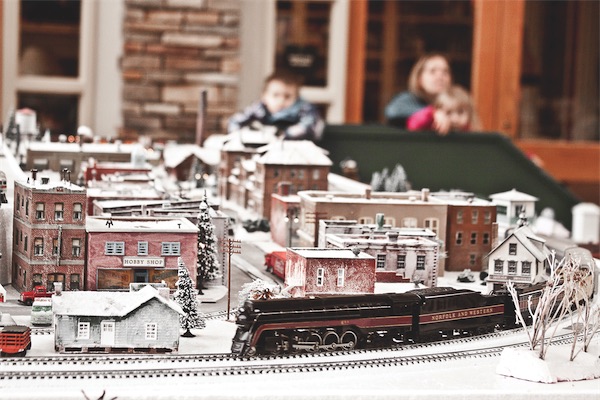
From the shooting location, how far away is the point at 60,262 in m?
4.76

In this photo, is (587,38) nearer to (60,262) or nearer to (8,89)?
(8,89)

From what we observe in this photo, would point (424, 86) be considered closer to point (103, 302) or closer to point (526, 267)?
point (526, 267)

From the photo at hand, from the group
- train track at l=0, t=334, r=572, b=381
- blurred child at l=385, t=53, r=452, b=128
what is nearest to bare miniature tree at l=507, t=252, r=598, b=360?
train track at l=0, t=334, r=572, b=381

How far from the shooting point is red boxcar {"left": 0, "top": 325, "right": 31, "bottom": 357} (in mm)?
4141

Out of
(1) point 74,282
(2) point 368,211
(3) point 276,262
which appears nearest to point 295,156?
(2) point 368,211

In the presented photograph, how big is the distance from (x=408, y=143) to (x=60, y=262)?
4.52 meters

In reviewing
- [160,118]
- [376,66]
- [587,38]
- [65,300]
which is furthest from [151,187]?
[587,38]

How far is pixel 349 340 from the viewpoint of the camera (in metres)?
4.45

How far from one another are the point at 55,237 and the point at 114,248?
25 centimetres

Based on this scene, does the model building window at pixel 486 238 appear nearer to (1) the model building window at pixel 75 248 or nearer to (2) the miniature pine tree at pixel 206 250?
(2) the miniature pine tree at pixel 206 250

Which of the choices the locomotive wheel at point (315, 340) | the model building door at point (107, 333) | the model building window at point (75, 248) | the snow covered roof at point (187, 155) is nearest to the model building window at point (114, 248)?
the model building window at point (75, 248)

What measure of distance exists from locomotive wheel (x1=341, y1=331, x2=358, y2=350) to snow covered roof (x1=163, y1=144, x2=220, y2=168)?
3.92m

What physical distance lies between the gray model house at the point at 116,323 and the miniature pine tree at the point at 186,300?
8.5 inches

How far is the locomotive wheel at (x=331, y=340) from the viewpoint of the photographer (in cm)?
439
